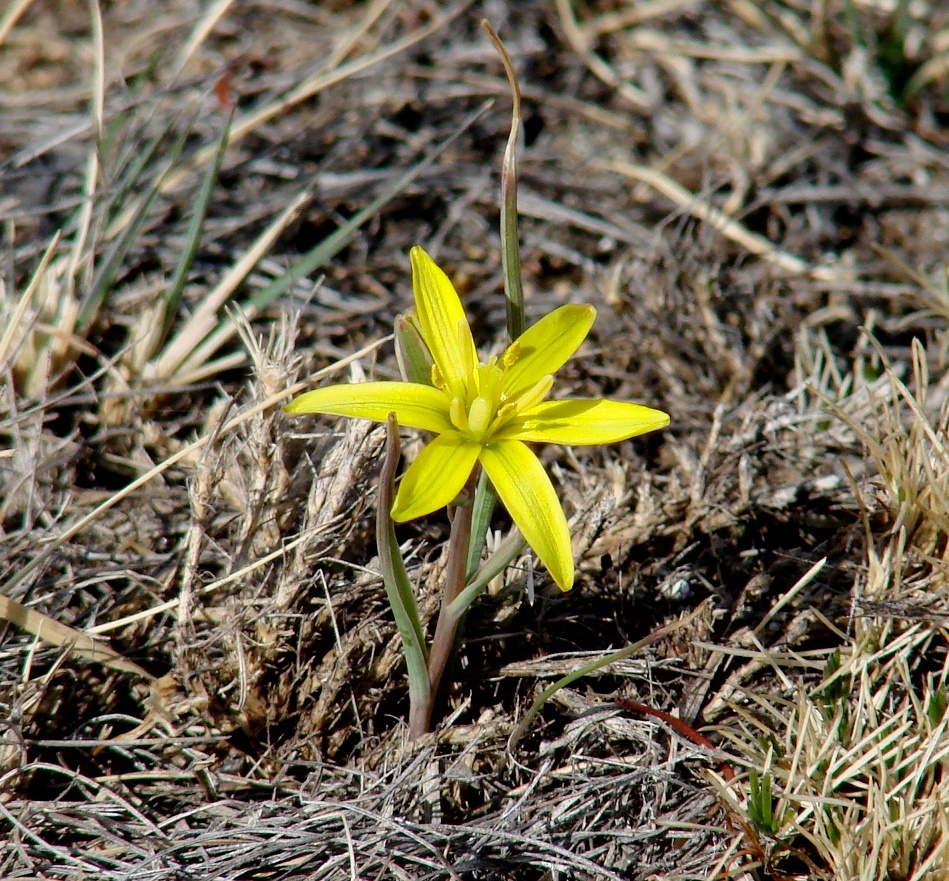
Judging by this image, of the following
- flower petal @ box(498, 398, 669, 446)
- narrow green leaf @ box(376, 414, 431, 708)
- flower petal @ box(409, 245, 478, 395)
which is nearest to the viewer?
narrow green leaf @ box(376, 414, 431, 708)

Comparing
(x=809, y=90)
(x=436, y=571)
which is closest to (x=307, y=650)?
(x=436, y=571)

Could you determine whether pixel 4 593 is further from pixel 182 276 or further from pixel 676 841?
pixel 676 841

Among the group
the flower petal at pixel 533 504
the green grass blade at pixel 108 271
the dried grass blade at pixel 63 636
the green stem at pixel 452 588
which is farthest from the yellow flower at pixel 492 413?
the green grass blade at pixel 108 271

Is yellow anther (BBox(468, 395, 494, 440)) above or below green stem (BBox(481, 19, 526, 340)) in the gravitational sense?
below

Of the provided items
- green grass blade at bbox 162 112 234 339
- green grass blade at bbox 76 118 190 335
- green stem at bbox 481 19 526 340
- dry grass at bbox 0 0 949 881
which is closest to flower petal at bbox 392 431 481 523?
green stem at bbox 481 19 526 340

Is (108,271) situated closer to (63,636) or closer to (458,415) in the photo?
(63,636)

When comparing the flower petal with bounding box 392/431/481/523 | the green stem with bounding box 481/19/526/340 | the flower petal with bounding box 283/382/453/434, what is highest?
the green stem with bounding box 481/19/526/340

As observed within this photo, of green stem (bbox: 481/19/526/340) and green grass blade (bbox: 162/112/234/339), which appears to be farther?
green grass blade (bbox: 162/112/234/339)

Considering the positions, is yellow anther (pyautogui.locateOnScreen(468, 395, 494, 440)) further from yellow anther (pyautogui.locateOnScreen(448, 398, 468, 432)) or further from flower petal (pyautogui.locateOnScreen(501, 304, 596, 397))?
flower petal (pyautogui.locateOnScreen(501, 304, 596, 397))
